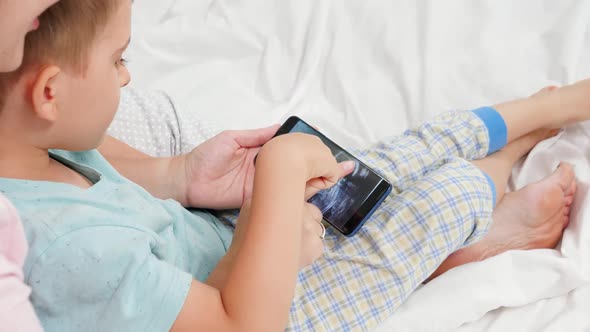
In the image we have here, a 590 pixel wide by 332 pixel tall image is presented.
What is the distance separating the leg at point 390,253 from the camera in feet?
2.73

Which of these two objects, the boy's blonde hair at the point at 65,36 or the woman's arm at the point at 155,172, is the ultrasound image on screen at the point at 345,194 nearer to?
the woman's arm at the point at 155,172

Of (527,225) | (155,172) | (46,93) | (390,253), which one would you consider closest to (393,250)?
(390,253)

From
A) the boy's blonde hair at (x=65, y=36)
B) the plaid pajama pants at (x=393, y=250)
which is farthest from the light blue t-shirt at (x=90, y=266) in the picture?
the plaid pajama pants at (x=393, y=250)

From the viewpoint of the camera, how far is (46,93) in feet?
1.97

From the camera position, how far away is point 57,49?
1.92ft

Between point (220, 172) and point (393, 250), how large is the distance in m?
0.28

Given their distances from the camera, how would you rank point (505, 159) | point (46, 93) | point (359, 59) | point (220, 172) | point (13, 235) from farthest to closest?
point (359, 59) → point (505, 159) → point (220, 172) → point (46, 93) → point (13, 235)

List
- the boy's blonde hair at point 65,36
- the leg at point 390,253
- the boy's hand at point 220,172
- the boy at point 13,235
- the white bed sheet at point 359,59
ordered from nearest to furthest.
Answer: the boy at point 13,235 < the boy's blonde hair at point 65,36 < the leg at point 390,253 < the boy's hand at point 220,172 < the white bed sheet at point 359,59

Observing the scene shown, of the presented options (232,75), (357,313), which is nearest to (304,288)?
(357,313)

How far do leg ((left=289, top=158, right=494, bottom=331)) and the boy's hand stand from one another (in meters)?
0.16

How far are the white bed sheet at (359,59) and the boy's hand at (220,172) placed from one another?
0.18 meters

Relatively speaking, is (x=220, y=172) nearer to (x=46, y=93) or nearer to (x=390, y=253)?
(x=390, y=253)

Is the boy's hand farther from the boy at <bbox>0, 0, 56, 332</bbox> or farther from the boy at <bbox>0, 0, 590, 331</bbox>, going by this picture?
the boy at <bbox>0, 0, 56, 332</bbox>

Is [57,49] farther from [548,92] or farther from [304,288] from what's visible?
[548,92]
